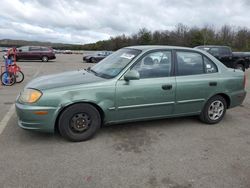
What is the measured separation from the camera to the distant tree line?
5266 centimetres

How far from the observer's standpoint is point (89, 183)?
9.52 ft

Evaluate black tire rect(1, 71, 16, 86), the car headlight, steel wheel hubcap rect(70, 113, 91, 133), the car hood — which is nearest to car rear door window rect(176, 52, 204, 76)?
the car hood

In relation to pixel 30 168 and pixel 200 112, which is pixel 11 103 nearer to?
pixel 30 168

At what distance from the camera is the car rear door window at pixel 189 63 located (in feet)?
15.2

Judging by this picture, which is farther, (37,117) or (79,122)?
(79,122)

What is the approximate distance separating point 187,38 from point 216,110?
54438 mm

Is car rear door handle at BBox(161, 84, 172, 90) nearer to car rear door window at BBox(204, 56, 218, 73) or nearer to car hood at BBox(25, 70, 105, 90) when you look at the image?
car rear door window at BBox(204, 56, 218, 73)

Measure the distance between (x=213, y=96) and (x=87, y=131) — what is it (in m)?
2.55

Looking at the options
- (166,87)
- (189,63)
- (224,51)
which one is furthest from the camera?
(224,51)

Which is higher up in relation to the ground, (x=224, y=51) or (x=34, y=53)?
(x=34, y=53)

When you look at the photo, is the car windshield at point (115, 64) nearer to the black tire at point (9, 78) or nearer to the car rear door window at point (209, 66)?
the car rear door window at point (209, 66)

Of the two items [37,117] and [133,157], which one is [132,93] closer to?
[133,157]

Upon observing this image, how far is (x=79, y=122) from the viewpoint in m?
4.00

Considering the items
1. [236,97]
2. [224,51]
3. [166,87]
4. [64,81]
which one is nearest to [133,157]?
[166,87]
